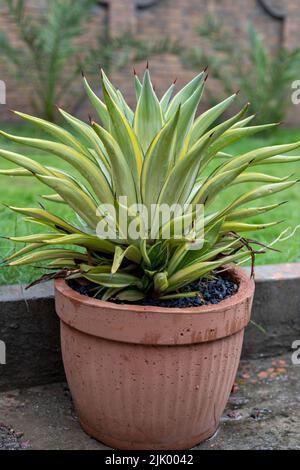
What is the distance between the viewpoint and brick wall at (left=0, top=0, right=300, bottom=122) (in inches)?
371

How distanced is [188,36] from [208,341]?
8435 mm

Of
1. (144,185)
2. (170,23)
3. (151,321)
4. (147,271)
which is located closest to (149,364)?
(151,321)

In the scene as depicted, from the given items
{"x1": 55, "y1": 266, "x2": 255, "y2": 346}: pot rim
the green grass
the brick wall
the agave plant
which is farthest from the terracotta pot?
the brick wall

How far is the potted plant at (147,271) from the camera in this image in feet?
7.73

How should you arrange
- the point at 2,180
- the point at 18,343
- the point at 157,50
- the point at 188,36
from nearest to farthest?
the point at 18,343
the point at 2,180
the point at 157,50
the point at 188,36

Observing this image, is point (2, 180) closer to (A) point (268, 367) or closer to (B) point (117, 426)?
(A) point (268, 367)

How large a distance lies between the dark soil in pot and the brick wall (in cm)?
704

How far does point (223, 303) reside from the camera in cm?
246

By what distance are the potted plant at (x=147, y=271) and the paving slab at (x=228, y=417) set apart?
0.18 meters

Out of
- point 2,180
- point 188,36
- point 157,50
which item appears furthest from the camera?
point 188,36

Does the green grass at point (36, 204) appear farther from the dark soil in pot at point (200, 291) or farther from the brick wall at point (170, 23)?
the brick wall at point (170, 23)

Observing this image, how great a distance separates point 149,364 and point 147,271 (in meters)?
0.34
